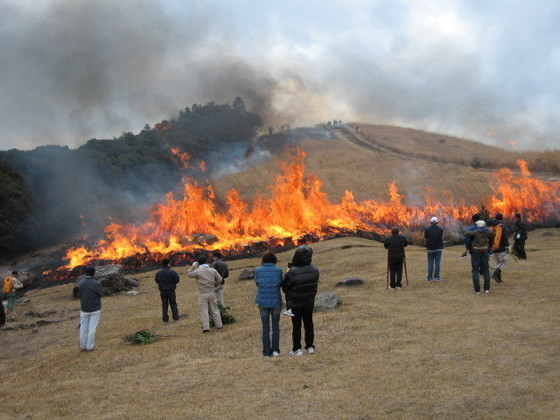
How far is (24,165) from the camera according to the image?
5406 cm

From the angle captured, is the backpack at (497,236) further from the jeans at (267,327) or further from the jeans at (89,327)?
the jeans at (89,327)

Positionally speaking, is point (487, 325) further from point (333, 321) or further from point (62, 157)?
point (62, 157)

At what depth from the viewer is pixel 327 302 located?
54.5ft

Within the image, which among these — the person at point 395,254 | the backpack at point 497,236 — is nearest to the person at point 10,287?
the person at point 395,254

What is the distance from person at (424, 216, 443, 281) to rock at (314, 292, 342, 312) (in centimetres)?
468

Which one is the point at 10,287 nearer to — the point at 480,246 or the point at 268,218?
the point at 480,246

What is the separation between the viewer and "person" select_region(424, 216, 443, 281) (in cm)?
1923

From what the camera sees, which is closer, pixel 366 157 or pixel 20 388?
pixel 20 388

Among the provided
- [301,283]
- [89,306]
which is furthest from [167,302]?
[301,283]

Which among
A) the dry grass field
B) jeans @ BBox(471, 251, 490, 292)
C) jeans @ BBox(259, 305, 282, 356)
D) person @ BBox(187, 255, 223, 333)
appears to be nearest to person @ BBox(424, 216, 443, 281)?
the dry grass field

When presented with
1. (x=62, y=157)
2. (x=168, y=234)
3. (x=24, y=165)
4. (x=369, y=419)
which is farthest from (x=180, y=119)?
(x=369, y=419)

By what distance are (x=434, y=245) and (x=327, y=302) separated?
17.2 feet

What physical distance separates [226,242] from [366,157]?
A: 44497mm

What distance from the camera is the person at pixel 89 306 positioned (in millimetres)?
14516
